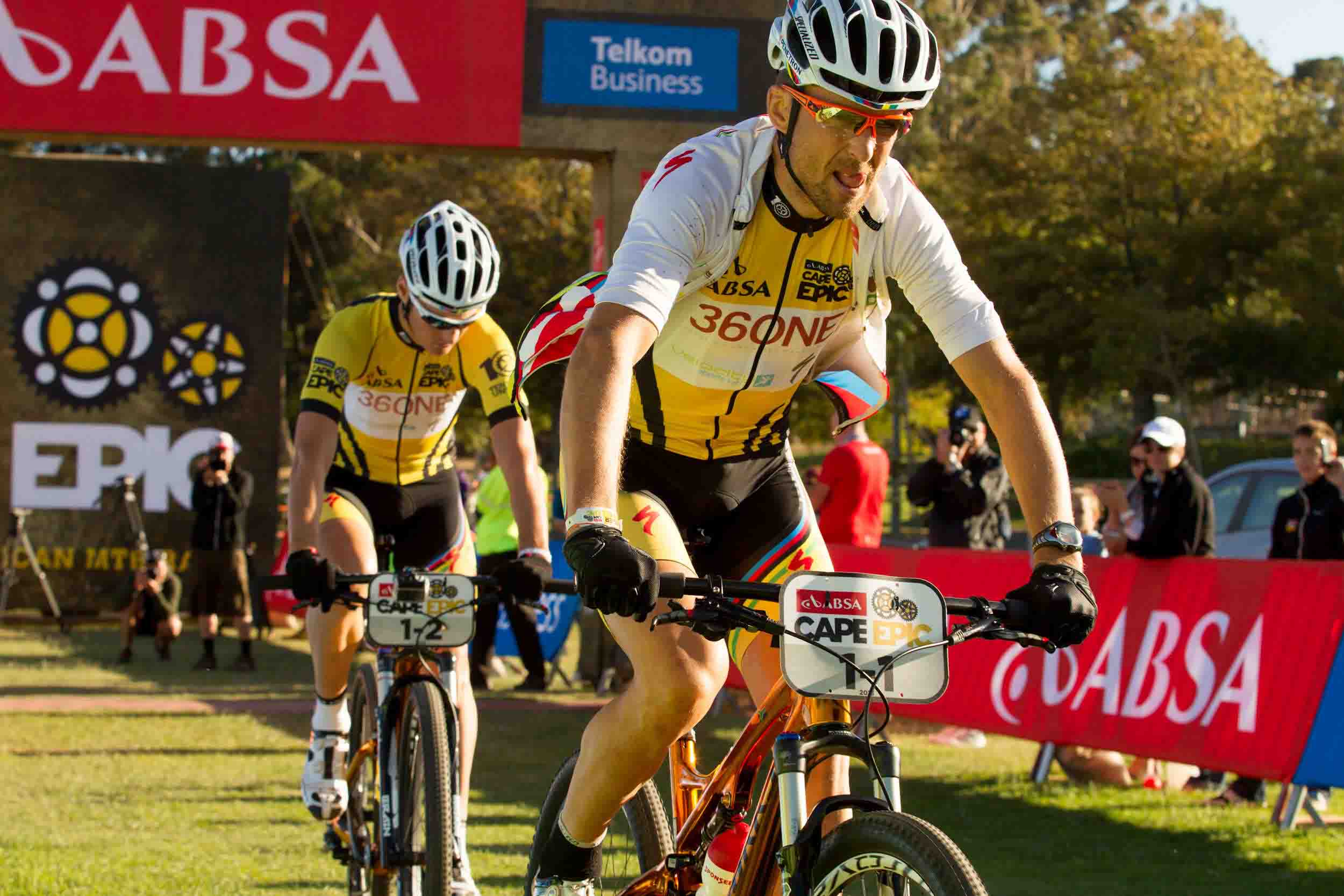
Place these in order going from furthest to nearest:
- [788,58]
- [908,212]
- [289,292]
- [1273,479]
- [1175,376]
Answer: [289,292]
[1175,376]
[1273,479]
[908,212]
[788,58]

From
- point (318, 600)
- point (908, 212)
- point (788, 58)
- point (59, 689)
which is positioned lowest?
point (59, 689)

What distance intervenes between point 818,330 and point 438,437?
2.77 meters

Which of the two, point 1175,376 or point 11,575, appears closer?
point 11,575

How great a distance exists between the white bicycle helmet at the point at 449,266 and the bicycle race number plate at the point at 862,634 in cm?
271

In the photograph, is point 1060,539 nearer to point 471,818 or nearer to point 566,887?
point 566,887

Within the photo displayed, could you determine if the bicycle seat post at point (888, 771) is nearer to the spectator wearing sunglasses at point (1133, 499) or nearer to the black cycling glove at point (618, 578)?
the black cycling glove at point (618, 578)

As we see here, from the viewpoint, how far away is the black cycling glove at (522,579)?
197 inches

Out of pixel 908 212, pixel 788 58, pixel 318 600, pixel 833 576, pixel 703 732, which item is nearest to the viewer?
pixel 833 576

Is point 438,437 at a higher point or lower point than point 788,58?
lower

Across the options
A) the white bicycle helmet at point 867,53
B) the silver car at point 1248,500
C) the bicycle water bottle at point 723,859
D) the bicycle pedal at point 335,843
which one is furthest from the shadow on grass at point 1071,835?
the silver car at point 1248,500

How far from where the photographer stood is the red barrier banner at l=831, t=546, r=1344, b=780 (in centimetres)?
745

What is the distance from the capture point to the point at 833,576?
3.10 metres

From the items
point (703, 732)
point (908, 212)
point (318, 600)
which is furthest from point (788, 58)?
point (703, 732)

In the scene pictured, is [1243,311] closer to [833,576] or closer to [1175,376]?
[1175,376]
